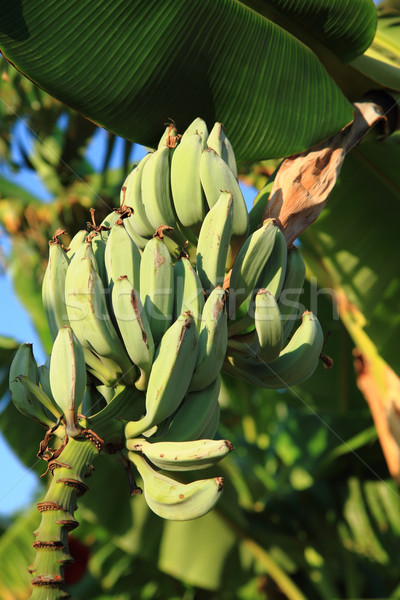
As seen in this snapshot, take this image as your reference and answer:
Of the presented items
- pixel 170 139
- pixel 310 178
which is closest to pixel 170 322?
pixel 170 139

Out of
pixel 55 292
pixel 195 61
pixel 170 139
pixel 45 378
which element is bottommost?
pixel 45 378

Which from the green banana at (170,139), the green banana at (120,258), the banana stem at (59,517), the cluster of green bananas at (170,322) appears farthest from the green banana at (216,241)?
the banana stem at (59,517)

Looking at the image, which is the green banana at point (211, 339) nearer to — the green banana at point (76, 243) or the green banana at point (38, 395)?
the green banana at point (38, 395)

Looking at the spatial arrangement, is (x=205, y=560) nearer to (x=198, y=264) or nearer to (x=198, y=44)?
(x=198, y=264)

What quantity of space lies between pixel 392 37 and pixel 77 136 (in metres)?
1.68

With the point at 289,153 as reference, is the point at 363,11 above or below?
above

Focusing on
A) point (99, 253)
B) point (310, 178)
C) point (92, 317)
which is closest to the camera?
point (92, 317)

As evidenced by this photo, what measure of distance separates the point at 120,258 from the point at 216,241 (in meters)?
0.16

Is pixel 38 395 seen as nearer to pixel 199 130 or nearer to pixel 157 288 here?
pixel 157 288

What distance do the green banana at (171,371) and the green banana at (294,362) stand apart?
225 mm

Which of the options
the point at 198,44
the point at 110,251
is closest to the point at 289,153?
the point at 198,44

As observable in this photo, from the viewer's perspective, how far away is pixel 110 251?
0.91 metres

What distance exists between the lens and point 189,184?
102 centimetres

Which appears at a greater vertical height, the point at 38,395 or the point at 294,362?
the point at 294,362
